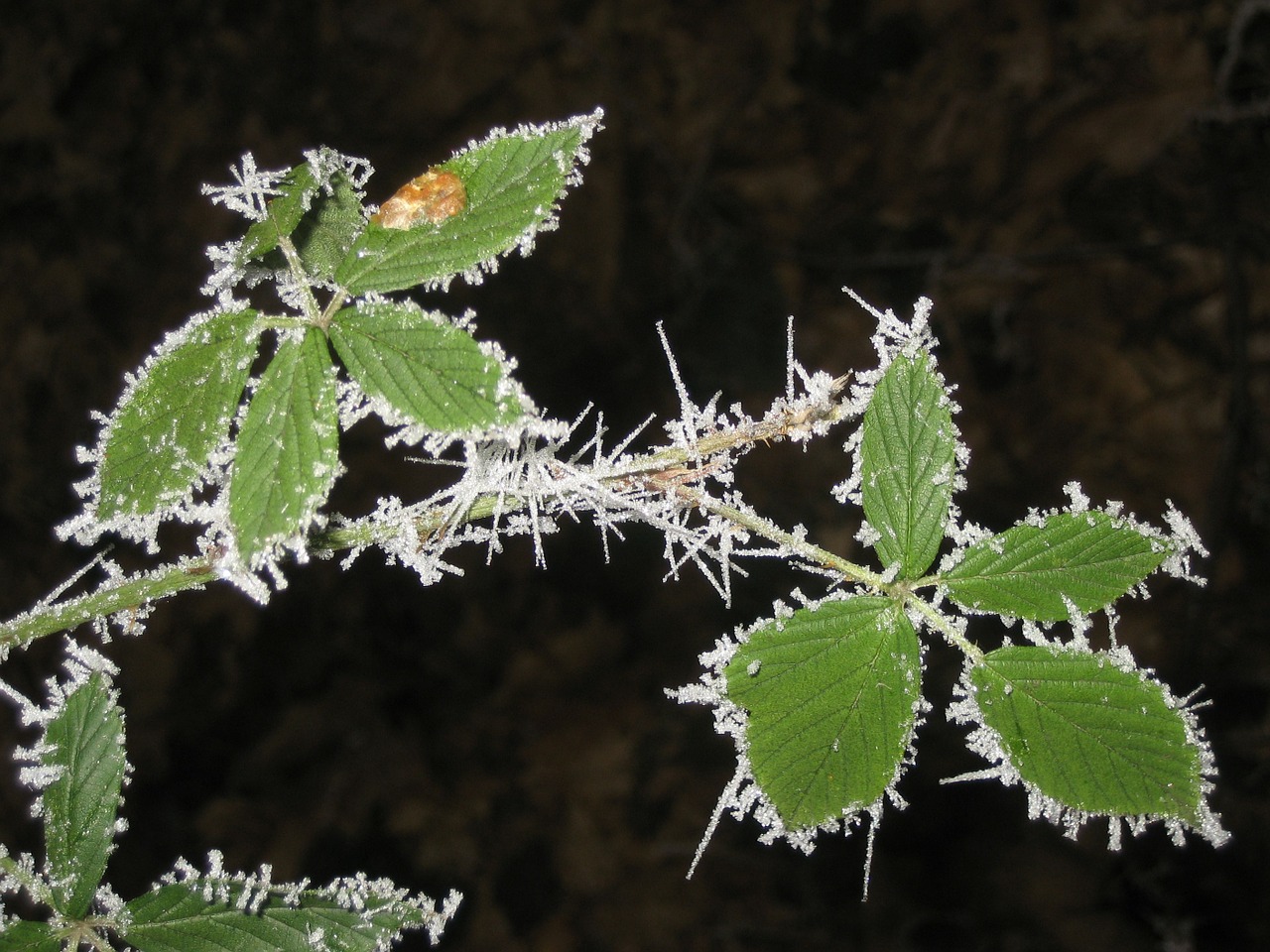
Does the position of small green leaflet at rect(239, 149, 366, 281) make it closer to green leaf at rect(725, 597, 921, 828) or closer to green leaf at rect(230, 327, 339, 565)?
green leaf at rect(230, 327, 339, 565)

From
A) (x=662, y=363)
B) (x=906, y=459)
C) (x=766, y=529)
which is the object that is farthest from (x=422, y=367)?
(x=662, y=363)

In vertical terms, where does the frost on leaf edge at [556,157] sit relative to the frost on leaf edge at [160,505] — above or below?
above

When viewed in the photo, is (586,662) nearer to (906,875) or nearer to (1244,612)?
(906,875)

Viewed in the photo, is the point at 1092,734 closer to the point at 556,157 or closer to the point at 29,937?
the point at 556,157

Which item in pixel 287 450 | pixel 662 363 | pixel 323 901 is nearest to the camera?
pixel 287 450

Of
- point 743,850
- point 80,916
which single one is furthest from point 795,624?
point 743,850

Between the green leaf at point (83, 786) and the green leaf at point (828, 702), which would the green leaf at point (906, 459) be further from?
the green leaf at point (83, 786)

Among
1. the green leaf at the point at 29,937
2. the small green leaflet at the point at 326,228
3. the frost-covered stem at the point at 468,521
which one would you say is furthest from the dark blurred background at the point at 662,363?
the small green leaflet at the point at 326,228

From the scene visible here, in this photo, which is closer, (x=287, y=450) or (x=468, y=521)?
(x=287, y=450)
